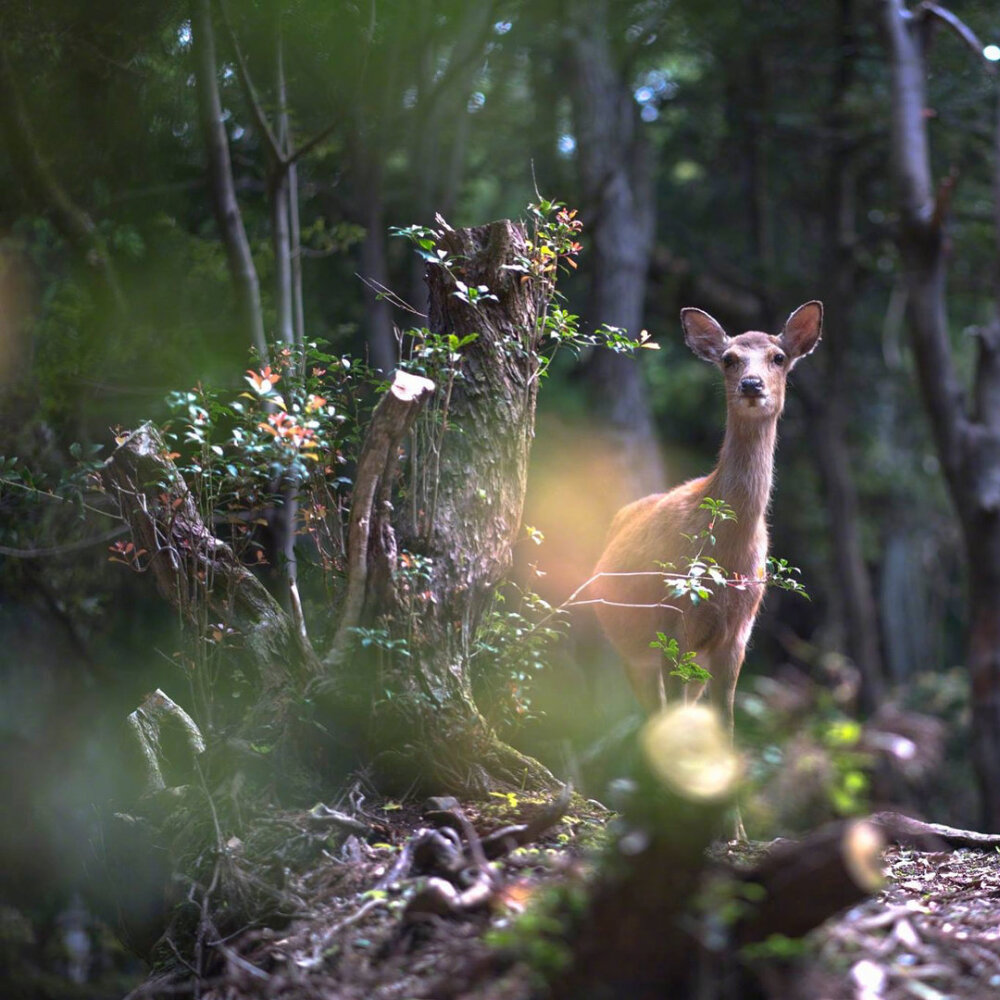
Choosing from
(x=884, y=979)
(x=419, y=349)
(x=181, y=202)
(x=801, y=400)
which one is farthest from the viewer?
(x=801, y=400)

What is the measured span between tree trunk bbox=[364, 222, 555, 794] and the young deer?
42.1 inches

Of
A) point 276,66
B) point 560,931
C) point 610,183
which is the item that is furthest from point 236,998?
point 610,183

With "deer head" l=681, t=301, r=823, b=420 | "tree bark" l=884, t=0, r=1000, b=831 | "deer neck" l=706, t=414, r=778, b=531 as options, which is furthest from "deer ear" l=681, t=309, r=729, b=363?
"tree bark" l=884, t=0, r=1000, b=831

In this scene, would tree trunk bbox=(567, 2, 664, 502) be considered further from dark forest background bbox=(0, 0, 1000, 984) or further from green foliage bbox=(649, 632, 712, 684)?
green foliage bbox=(649, 632, 712, 684)

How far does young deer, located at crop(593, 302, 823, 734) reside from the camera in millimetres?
6695

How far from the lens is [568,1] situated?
13883 mm

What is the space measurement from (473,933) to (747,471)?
146 inches

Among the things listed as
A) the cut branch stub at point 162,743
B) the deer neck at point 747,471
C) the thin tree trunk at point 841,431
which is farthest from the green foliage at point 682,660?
the thin tree trunk at point 841,431

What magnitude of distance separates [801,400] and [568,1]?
691cm

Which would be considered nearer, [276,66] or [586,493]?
[276,66]

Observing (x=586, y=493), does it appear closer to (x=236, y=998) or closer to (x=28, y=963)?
(x=28, y=963)

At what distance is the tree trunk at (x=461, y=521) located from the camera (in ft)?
17.7

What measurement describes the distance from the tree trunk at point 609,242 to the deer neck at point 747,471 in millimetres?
6334

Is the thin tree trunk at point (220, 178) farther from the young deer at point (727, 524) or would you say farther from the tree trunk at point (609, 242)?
the tree trunk at point (609, 242)
